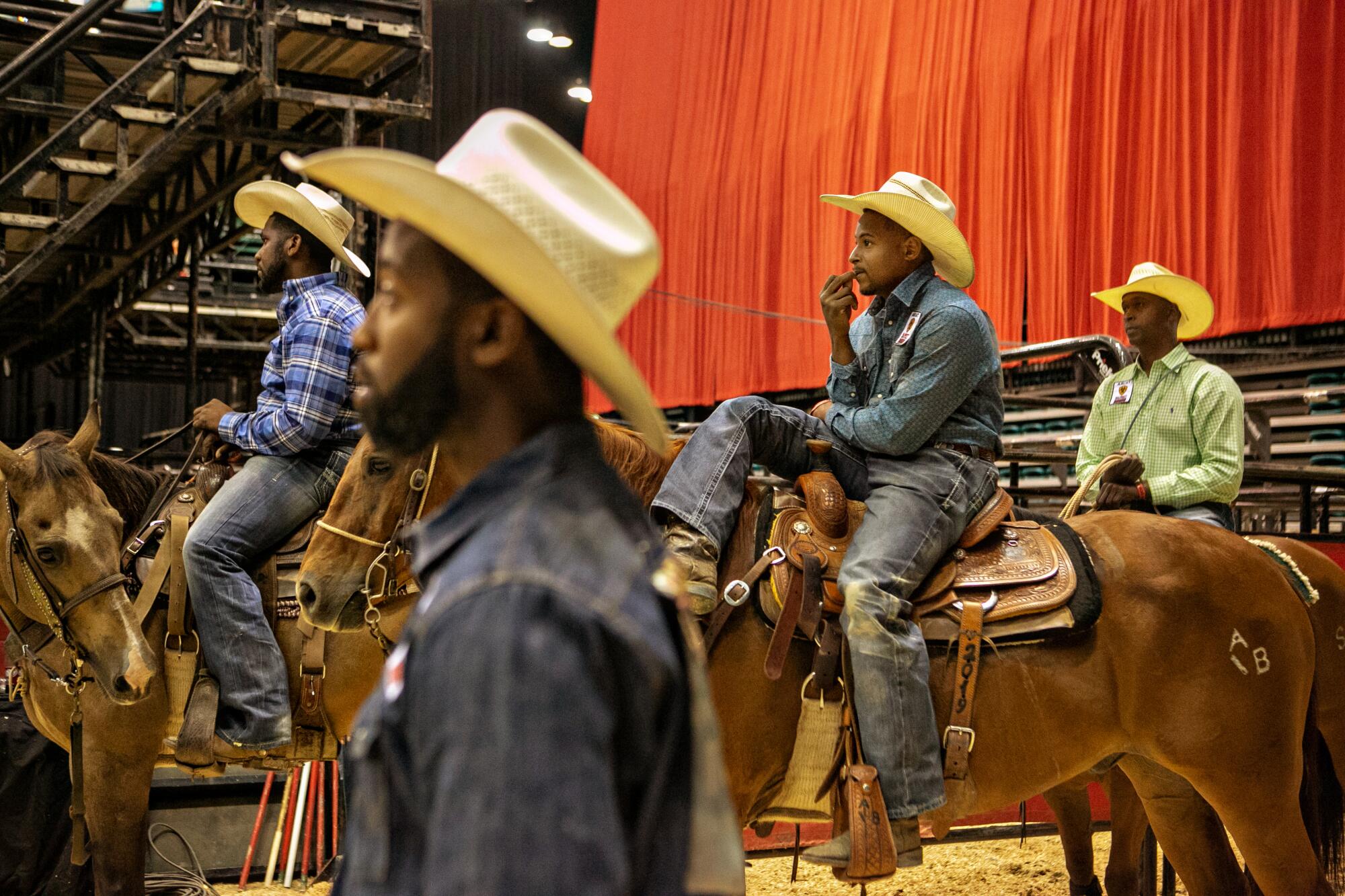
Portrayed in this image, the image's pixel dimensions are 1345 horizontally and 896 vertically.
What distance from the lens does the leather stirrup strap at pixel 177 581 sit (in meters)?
4.02

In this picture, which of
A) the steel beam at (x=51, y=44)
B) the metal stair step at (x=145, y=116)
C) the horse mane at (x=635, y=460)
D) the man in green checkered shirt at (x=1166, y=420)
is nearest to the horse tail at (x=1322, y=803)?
the man in green checkered shirt at (x=1166, y=420)

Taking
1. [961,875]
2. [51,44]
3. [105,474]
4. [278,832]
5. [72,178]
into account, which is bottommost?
[961,875]

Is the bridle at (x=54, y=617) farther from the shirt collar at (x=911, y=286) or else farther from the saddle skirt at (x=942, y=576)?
the shirt collar at (x=911, y=286)

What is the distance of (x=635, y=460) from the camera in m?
3.63

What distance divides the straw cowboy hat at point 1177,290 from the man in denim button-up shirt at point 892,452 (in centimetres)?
120

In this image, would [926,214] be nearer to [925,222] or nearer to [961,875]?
[925,222]

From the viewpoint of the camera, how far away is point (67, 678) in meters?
3.88

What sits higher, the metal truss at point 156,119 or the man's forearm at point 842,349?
the metal truss at point 156,119

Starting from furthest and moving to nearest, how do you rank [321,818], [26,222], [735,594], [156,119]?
1. [26,222]
2. [156,119]
3. [321,818]
4. [735,594]

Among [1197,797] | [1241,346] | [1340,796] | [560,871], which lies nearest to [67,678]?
[560,871]

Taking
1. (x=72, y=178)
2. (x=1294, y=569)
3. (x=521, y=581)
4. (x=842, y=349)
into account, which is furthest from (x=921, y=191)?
(x=72, y=178)

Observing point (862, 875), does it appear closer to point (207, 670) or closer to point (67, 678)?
point (207, 670)

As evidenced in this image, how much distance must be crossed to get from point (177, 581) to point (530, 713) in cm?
347

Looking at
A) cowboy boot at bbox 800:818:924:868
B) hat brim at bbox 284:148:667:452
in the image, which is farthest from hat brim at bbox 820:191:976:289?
hat brim at bbox 284:148:667:452
